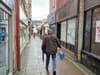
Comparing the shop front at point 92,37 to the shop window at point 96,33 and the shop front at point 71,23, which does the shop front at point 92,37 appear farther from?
the shop front at point 71,23

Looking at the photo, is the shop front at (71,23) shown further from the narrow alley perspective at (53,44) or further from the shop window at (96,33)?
the shop window at (96,33)

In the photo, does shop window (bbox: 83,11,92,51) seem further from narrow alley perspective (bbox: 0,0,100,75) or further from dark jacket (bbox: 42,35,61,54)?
dark jacket (bbox: 42,35,61,54)

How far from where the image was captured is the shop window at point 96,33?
6.88 metres

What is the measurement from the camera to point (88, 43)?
7.91m

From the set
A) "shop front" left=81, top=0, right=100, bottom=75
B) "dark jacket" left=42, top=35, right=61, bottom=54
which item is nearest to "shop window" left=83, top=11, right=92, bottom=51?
"shop front" left=81, top=0, right=100, bottom=75

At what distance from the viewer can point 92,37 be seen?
7.45 metres

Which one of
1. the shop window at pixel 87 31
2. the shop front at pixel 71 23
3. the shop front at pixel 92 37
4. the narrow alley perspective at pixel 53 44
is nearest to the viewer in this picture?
the narrow alley perspective at pixel 53 44

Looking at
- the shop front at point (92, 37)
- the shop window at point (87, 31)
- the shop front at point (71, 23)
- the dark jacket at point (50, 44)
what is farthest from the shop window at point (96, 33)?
the dark jacket at point (50, 44)

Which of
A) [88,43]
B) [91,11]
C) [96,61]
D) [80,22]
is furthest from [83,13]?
[96,61]

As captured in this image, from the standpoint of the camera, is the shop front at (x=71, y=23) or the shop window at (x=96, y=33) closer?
the shop window at (x=96, y=33)

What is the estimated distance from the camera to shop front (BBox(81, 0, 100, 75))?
682 cm

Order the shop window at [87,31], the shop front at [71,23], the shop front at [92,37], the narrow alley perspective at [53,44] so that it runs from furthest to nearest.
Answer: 1. the shop front at [71,23]
2. the shop window at [87,31]
3. the shop front at [92,37]
4. the narrow alley perspective at [53,44]

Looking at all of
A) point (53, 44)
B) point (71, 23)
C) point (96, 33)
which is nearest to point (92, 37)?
point (96, 33)

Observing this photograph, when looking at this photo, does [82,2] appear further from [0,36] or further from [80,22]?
[0,36]
